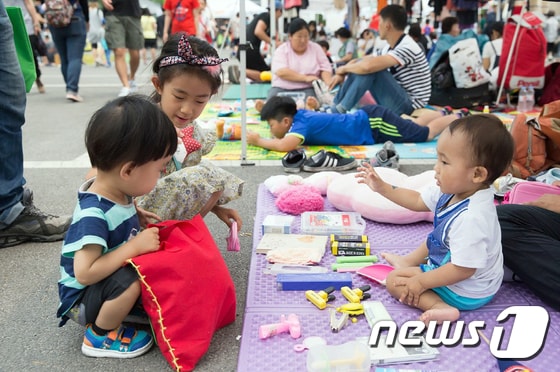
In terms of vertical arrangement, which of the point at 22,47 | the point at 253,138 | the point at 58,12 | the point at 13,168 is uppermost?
the point at 58,12

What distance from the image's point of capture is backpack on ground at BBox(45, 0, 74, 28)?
515cm

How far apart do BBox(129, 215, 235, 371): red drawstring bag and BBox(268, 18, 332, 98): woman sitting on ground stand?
12.2ft

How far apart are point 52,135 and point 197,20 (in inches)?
134

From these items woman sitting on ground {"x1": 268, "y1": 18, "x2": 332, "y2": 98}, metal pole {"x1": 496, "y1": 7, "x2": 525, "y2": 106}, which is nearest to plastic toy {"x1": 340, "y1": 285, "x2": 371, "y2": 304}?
woman sitting on ground {"x1": 268, "y1": 18, "x2": 332, "y2": 98}

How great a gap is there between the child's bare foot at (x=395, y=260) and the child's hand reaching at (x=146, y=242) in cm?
91

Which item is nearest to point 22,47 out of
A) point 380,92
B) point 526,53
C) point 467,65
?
point 380,92

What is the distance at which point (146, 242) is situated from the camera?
139 centimetres

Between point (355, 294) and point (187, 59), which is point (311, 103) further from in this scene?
point (355, 294)

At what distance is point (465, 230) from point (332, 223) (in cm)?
82

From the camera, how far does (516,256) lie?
1.71 metres

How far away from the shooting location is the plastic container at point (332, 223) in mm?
2197

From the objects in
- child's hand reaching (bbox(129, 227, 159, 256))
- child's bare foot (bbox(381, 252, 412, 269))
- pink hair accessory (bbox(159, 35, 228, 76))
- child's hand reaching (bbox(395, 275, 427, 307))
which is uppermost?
pink hair accessory (bbox(159, 35, 228, 76))

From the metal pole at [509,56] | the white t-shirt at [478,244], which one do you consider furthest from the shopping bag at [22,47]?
the metal pole at [509,56]

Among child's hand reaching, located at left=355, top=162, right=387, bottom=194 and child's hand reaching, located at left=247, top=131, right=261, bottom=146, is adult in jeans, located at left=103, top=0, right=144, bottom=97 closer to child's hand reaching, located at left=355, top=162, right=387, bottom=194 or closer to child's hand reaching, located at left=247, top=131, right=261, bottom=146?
child's hand reaching, located at left=247, top=131, right=261, bottom=146
